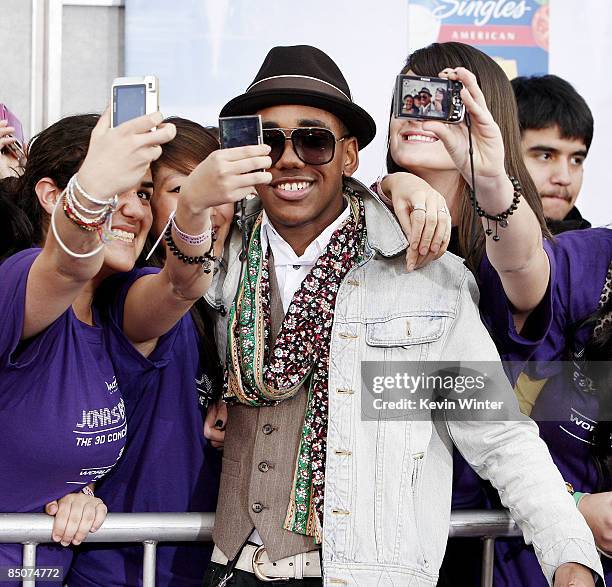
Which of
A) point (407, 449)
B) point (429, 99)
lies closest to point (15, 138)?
point (429, 99)

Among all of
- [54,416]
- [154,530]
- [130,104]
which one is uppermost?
[130,104]

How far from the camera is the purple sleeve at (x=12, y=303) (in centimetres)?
174

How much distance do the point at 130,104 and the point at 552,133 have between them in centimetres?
187

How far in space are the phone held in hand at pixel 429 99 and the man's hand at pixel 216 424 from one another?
32.2 inches

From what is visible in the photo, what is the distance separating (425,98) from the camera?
72.5 inches

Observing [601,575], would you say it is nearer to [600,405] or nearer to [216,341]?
[600,405]

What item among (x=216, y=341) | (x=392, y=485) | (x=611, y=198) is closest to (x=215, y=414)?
(x=216, y=341)

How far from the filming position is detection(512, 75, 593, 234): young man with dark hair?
3.12m

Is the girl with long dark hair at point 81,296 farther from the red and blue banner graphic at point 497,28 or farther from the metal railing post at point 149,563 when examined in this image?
the red and blue banner graphic at point 497,28

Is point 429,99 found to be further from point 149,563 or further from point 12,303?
point 149,563

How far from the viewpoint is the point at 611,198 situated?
421 centimetres

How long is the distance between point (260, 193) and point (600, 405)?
896 millimetres

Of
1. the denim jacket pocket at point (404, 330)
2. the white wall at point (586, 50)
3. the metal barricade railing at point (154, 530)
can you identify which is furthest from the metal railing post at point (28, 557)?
the white wall at point (586, 50)

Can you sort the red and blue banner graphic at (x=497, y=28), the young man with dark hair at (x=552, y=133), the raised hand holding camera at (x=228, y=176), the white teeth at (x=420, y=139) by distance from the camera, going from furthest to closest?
the red and blue banner graphic at (x=497, y=28), the young man with dark hair at (x=552, y=133), the white teeth at (x=420, y=139), the raised hand holding camera at (x=228, y=176)
